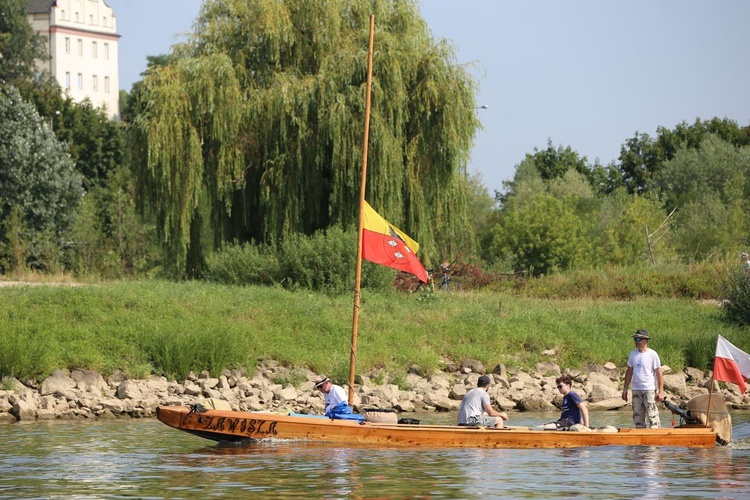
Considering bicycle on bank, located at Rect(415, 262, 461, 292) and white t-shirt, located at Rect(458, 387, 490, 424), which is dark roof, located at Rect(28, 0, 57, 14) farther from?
white t-shirt, located at Rect(458, 387, 490, 424)

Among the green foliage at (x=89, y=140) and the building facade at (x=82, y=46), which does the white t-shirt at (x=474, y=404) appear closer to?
the green foliage at (x=89, y=140)

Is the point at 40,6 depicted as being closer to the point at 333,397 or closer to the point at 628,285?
the point at 628,285

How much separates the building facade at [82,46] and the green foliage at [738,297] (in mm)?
71879

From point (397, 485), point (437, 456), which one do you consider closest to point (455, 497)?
point (397, 485)

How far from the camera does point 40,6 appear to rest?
102m

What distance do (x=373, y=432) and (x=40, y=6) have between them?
8788 cm

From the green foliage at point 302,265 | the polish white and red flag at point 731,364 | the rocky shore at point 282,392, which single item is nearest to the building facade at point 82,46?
the green foliage at point 302,265

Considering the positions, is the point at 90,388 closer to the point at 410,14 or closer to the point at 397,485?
the point at 397,485

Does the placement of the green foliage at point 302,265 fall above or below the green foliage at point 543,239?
below

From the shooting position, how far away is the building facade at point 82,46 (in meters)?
102

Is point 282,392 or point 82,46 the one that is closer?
point 282,392

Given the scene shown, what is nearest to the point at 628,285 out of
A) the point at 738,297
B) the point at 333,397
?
the point at 738,297

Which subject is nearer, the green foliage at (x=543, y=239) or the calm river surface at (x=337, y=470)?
the calm river surface at (x=337, y=470)

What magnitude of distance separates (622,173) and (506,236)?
35.8m
